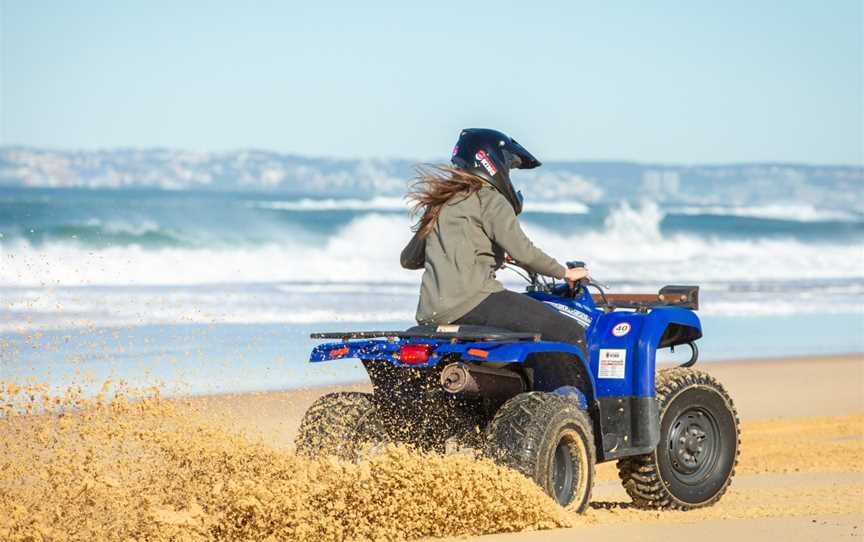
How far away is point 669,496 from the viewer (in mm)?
7801

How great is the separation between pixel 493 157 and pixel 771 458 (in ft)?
14.2

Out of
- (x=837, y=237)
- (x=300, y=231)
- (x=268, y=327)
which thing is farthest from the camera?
(x=837, y=237)

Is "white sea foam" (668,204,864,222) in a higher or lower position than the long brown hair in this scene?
higher

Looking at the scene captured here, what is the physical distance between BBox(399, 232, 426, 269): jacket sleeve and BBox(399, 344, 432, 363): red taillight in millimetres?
623

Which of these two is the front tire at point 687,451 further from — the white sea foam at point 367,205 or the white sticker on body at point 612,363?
the white sea foam at point 367,205

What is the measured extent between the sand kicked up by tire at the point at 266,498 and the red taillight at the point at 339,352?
20.6 inches

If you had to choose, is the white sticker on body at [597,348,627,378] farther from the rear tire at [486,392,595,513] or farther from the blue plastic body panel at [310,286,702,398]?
the rear tire at [486,392,595,513]

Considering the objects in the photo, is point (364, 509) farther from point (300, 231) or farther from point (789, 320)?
point (300, 231)

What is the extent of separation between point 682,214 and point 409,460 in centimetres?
5748

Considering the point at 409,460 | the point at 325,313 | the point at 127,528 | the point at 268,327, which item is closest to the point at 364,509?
the point at 409,460

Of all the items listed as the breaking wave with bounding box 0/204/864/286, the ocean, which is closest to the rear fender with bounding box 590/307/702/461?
the ocean

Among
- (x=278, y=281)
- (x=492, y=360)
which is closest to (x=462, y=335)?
(x=492, y=360)

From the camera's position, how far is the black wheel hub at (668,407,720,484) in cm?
790

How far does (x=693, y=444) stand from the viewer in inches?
314
